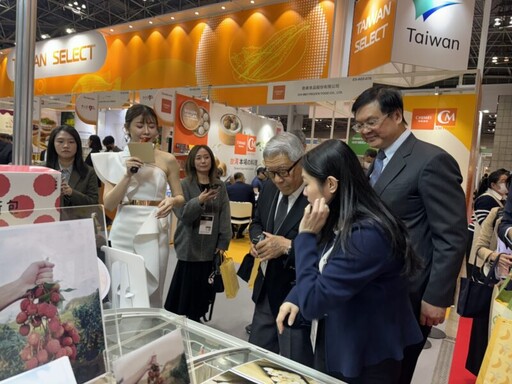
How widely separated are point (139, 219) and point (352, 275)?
4.39 feet

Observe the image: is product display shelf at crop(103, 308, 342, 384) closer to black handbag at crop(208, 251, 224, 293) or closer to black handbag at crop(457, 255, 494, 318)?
black handbag at crop(457, 255, 494, 318)

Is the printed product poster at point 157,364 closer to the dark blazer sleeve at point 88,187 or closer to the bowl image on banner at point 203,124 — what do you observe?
the dark blazer sleeve at point 88,187

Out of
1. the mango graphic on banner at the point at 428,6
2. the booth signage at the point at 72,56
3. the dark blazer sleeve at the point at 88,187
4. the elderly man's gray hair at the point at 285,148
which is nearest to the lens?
the elderly man's gray hair at the point at 285,148

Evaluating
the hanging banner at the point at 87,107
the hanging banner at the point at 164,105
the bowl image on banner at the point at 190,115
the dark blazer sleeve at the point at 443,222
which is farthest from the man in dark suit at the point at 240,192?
the dark blazer sleeve at the point at 443,222

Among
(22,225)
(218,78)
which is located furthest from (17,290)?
(218,78)

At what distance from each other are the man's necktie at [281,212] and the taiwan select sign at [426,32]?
2918 mm

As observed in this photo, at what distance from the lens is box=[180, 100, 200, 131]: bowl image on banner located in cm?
601

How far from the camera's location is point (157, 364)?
28.5 inches

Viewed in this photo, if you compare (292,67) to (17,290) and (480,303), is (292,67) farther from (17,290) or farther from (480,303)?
(17,290)

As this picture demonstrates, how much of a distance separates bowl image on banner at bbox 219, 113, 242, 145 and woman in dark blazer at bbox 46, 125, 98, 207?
512 centimetres

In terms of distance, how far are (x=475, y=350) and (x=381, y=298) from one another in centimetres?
170

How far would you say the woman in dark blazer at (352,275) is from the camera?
1114 millimetres

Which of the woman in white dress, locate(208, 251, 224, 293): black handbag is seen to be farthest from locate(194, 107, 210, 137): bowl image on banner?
the woman in white dress

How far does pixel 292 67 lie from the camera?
24.6ft
